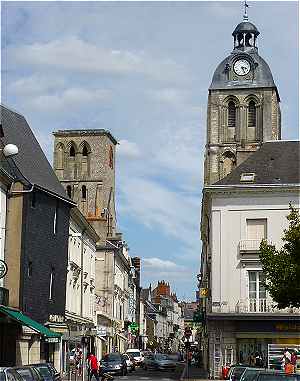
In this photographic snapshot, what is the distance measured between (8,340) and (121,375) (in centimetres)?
1751

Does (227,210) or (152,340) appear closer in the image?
(227,210)

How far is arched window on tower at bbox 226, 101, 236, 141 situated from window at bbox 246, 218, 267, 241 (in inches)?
1905

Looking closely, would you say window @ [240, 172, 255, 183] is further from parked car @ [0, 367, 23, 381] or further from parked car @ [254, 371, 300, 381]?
parked car @ [0, 367, 23, 381]

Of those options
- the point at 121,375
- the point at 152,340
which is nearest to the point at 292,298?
the point at 121,375

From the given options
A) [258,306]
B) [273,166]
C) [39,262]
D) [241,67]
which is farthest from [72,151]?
[39,262]

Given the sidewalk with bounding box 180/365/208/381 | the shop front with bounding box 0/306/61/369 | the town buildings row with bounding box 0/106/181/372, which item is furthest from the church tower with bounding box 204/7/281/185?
the shop front with bounding box 0/306/61/369

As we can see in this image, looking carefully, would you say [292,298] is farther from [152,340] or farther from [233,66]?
[152,340]

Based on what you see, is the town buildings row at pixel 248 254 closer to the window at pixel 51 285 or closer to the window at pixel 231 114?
the window at pixel 51 285

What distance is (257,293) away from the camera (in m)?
45.5

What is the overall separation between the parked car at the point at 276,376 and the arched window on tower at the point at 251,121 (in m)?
76.3

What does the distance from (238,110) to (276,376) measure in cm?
7880

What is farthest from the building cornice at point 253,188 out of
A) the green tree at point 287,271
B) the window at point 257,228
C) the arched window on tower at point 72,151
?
the arched window on tower at point 72,151

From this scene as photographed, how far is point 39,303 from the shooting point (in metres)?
38.5

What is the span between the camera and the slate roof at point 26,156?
1494 inches
